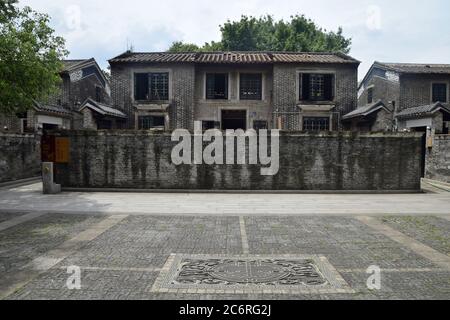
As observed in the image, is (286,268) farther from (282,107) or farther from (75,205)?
(282,107)

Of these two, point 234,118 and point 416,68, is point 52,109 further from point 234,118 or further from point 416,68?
point 416,68

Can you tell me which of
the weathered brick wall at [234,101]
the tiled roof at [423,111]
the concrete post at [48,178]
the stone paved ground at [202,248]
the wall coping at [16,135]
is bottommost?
the stone paved ground at [202,248]

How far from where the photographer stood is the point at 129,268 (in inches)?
223

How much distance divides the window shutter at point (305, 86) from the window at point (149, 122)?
1026 centimetres

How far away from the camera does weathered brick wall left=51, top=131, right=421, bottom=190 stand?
14.9 m

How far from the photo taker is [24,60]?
1133 centimetres

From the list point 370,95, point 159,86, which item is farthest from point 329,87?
point 159,86

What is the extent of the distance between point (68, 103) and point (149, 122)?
648cm

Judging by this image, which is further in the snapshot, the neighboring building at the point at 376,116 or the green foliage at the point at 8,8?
the neighboring building at the point at 376,116

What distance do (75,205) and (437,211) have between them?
41.7ft

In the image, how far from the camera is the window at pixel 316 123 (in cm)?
2325

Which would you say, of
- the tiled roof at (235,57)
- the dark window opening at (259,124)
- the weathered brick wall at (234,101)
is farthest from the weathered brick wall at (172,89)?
the dark window opening at (259,124)

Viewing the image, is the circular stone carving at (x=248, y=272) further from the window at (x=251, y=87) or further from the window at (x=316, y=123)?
the window at (x=251, y=87)

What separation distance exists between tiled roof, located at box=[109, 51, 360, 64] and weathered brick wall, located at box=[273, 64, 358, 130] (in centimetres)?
48
